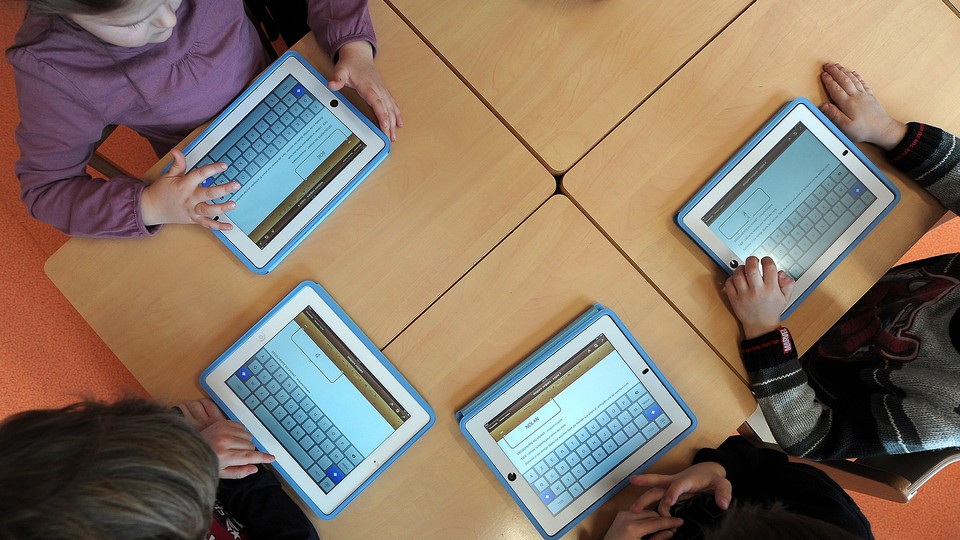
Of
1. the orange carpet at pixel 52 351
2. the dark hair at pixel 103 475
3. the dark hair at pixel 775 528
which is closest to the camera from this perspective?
the dark hair at pixel 103 475

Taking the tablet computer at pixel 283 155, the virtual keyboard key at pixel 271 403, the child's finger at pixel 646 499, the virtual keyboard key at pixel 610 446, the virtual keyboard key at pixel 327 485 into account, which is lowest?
the child's finger at pixel 646 499

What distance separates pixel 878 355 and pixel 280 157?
3.35 feet

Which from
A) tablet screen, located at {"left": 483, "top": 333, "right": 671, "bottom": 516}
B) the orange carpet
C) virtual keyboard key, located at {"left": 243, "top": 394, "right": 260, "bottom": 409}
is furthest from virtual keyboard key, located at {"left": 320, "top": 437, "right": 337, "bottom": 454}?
the orange carpet

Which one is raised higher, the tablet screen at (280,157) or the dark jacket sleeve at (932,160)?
the tablet screen at (280,157)

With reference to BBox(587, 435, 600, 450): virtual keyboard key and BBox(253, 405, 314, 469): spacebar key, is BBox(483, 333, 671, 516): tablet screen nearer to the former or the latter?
BBox(587, 435, 600, 450): virtual keyboard key

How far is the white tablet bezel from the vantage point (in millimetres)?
906

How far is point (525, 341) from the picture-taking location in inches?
36.6

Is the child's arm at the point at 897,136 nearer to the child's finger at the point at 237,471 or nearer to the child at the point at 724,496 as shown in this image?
the child at the point at 724,496

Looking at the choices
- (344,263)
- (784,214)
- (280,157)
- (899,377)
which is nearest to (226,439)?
(344,263)

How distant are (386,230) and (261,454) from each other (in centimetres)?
36

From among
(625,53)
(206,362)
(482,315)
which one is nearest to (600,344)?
(482,315)

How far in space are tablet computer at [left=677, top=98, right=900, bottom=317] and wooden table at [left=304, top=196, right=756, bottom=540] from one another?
0.43 feet

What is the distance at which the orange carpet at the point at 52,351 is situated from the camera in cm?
150

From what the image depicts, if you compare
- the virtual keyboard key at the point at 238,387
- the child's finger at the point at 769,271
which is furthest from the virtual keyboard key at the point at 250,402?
the child's finger at the point at 769,271
